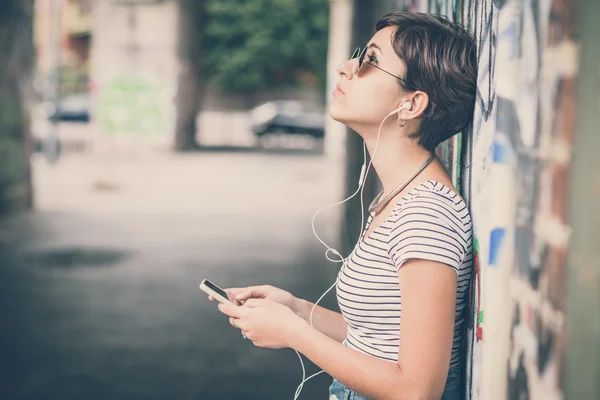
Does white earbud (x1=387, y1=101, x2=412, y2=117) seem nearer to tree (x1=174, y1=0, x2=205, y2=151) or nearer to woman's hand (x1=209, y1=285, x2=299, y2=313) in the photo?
woman's hand (x1=209, y1=285, x2=299, y2=313)

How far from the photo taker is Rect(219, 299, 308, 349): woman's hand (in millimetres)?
2076

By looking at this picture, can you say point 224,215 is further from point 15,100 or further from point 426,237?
point 426,237

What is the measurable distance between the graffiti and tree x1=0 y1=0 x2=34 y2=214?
1276 cm

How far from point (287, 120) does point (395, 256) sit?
104 feet

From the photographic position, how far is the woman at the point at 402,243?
186 cm

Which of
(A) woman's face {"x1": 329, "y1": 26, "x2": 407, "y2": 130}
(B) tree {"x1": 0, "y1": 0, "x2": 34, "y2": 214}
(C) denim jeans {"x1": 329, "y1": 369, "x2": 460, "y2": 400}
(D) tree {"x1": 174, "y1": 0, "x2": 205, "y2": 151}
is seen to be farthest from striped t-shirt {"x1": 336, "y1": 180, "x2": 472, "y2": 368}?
(D) tree {"x1": 174, "y1": 0, "x2": 205, "y2": 151}

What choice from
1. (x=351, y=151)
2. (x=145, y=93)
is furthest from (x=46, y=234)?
(x=145, y=93)

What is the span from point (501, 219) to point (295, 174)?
61.6 feet

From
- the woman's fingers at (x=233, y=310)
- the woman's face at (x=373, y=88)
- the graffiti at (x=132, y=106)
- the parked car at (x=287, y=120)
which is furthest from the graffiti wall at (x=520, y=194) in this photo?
the parked car at (x=287, y=120)

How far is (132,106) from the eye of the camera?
85.0ft

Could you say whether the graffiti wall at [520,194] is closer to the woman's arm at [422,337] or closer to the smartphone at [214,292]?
the woman's arm at [422,337]

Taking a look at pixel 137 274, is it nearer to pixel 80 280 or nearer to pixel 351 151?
pixel 80 280

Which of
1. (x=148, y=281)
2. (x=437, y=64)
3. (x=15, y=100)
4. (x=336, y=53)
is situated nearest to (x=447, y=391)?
(x=437, y=64)

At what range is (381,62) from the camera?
2201 millimetres
